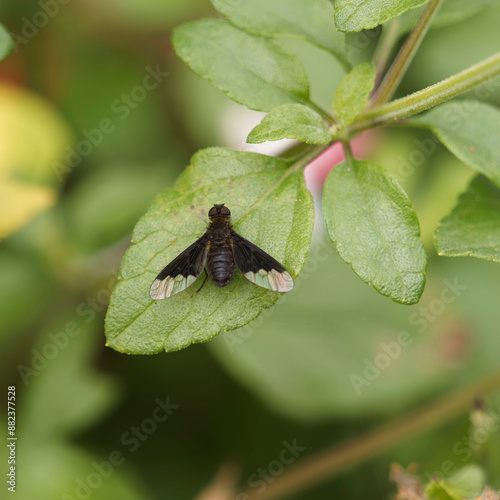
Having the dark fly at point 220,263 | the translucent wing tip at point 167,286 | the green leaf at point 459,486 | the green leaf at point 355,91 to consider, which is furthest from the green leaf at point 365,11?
the green leaf at point 459,486

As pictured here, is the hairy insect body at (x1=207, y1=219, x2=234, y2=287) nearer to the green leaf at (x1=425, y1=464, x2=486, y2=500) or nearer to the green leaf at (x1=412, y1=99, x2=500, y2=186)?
the green leaf at (x1=412, y1=99, x2=500, y2=186)

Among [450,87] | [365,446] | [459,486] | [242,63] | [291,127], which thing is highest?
[242,63]

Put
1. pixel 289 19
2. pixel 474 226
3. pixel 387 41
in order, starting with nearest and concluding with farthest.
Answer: pixel 474 226, pixel 289 19, pixel 387 41

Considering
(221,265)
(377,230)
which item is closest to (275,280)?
(221,265)

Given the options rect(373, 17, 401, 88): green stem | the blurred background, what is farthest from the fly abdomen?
the blurred background

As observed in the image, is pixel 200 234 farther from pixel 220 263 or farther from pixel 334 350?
pixel 334 350

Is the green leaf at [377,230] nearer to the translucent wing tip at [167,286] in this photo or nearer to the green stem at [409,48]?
the green stem at [409,48]
